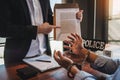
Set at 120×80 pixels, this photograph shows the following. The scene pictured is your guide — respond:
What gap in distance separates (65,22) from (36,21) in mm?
262

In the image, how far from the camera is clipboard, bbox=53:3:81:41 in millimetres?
1699

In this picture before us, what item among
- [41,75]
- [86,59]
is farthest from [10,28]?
[86,59]

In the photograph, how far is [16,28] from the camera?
1.48m

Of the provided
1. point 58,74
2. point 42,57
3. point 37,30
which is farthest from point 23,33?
point 58,74

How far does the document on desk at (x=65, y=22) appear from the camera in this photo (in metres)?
1.70

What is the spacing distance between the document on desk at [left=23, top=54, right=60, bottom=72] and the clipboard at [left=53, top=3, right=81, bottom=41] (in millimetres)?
276

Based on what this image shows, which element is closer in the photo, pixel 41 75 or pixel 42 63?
pixel 41 75

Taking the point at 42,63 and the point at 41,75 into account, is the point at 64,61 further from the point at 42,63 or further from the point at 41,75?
the point at 42,63

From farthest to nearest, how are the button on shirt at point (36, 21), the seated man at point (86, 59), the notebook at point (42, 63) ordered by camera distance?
1. the button on shirt at point (36, 21)
2. the notebook at point (42, 63)
3. the seated man at point (86, 59)

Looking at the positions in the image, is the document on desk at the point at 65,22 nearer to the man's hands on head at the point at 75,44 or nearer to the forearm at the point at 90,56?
the man's hands on head at the point at 75,44

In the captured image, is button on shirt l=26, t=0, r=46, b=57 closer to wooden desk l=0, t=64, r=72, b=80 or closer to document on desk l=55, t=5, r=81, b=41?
document on desk l=55, t=5, r=81, b=41

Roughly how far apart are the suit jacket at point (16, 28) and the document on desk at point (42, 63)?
4.6 inches

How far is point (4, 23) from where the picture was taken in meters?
1.49

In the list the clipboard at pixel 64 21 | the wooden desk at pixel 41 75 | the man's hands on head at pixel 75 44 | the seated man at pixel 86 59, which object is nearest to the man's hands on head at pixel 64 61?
the seated man at pixel 86 59
